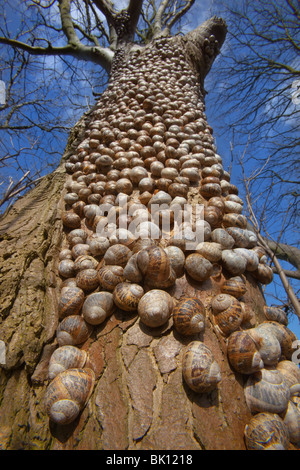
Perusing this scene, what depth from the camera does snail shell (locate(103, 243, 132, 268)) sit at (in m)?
1.33

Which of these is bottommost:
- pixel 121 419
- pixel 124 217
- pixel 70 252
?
pixel 121 419

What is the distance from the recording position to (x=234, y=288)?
1.22m

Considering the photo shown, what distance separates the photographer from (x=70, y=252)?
5.34 ft

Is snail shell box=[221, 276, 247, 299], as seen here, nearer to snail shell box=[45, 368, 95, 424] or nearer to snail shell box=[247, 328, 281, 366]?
snail shell box=[247, 328, 281, 366]

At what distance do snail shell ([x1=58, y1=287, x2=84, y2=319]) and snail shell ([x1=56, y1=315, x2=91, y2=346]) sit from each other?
7 cm

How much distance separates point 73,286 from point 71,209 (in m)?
0.91

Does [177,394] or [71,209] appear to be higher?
[71,209]

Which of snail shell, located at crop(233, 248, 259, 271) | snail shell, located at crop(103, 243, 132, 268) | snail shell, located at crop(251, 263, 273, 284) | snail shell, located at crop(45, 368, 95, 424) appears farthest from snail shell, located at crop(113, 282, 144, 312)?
snail shell, located at crop(251, 263, 273, 284)

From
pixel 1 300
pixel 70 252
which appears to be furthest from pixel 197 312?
pixel 1 300

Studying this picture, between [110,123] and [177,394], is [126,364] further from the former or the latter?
[110,123]

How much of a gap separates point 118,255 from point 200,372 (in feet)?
2.39

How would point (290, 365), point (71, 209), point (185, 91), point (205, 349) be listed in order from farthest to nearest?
point (185, 91) < point (71, 209) < point (290, 365) < point (205, 349)

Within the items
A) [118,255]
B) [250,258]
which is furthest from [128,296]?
[250,258]

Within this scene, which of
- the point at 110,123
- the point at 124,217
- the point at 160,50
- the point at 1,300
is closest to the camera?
the point at 1,300
